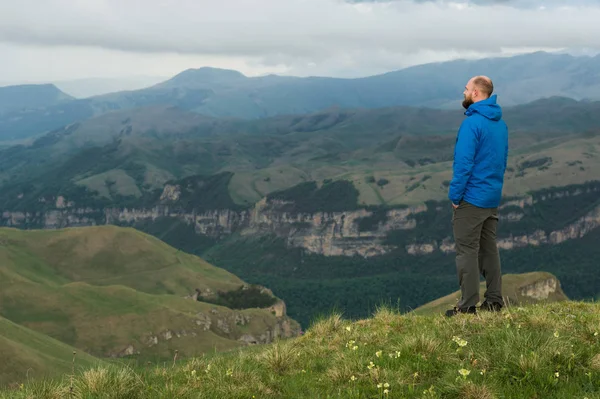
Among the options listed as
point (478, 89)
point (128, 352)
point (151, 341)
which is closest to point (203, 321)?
point (151, 341)

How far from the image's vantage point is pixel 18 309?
14950 cm

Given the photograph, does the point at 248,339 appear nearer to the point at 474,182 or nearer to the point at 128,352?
the point at 128,352

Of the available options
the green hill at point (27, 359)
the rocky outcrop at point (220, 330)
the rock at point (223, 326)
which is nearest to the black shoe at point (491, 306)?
the green hill at point (27, 359)

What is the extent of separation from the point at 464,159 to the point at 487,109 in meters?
1.53

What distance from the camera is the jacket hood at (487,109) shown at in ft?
51.0

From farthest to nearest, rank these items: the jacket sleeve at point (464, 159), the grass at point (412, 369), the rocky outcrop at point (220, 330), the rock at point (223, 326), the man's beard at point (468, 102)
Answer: the rock at point (223, 326)
the rocky outcrop at point (220, 330)
the man's beard at point (468, 102)
the jacket sleeve at point (464, 159)
the grass at point (412, 369)

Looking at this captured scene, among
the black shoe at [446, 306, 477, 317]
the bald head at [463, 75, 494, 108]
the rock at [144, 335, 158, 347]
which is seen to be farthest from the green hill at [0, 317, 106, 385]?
the bald head at [463, 75, 494, 108]

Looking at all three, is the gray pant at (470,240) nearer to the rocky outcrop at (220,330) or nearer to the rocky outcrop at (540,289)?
the rocky outcrop at (220,330)

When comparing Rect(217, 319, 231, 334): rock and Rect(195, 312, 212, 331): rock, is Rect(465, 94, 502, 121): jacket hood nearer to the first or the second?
Rect(195, 312, 212, 331): rock

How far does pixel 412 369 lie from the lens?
11.6 meters

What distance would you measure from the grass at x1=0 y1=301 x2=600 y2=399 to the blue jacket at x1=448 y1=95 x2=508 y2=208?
3.09 m

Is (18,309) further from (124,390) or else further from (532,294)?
(124,390)

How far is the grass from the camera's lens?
10.6 meters

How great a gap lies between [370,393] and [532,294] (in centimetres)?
15046
